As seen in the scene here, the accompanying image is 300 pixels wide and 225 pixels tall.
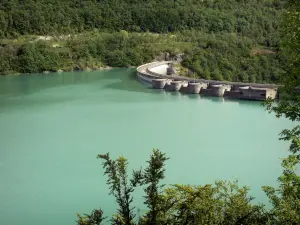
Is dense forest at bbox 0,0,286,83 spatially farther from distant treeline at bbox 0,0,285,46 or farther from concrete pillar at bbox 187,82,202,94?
concrete pillar at bbox 187,82,202,94

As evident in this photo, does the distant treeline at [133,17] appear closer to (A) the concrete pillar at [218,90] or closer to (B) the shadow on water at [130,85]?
(B) the shadow on water at [130,85]

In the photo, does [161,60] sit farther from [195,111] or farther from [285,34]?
[285,34]

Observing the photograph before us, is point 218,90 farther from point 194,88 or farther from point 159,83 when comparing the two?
point 159,83

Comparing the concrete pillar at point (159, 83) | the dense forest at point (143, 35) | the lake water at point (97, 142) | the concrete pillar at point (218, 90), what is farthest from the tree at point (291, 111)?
the dense forest at point (143, 35)

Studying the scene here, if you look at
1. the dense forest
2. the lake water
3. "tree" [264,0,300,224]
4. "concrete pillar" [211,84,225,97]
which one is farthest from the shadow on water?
"tree" [264,0,300,224]

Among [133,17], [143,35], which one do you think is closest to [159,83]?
[143,35]
